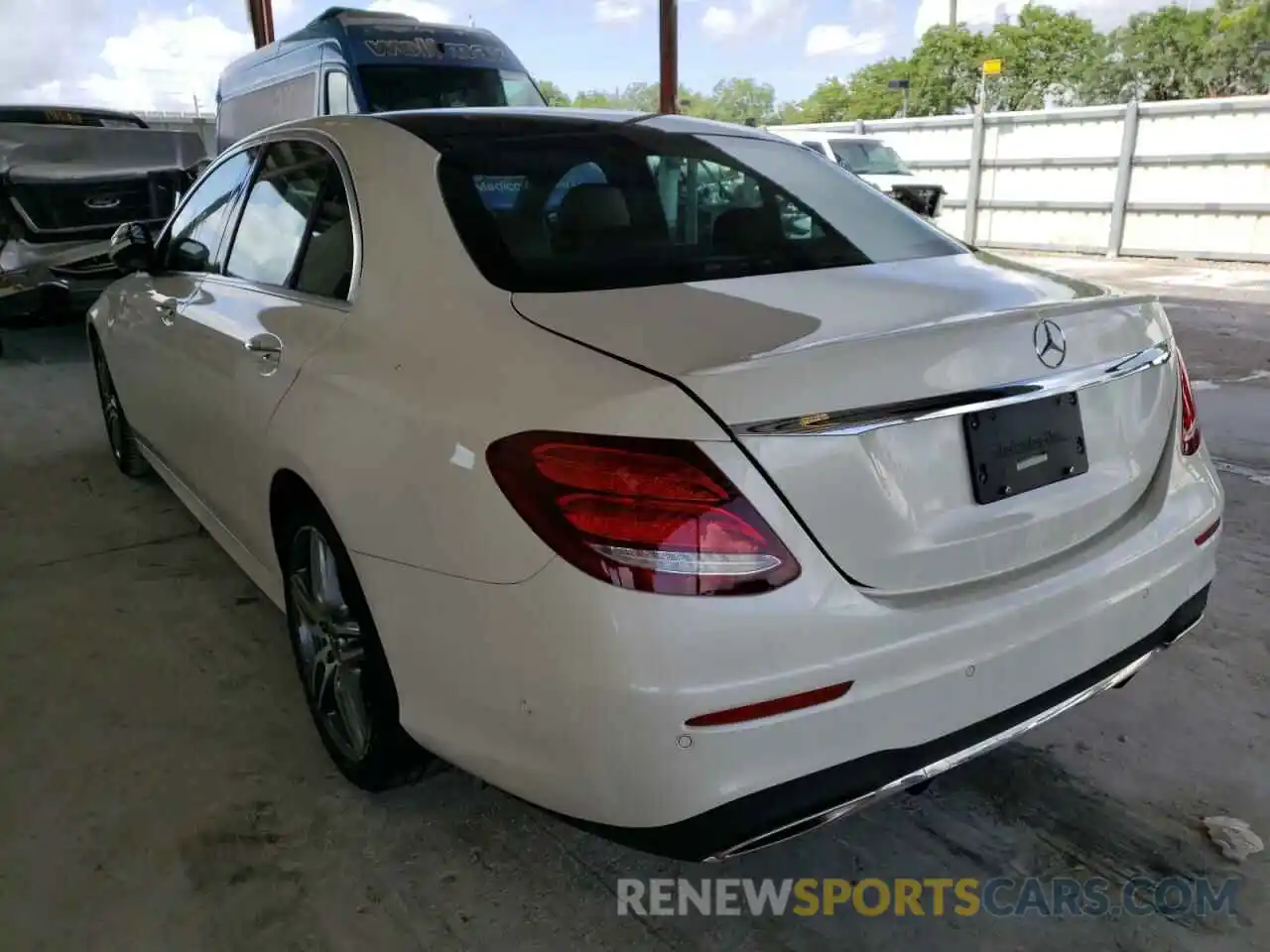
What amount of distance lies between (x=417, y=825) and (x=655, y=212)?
1419 mm

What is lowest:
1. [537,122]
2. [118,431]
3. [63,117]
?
[118,431]

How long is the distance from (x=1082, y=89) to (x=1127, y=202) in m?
27.0

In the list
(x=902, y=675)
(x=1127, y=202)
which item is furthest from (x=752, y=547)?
(x=1127, y=202)

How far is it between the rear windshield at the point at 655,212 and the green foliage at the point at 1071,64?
87.4ft

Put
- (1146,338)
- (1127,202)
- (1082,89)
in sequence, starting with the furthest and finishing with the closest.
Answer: (1082,89), (1127,202), (1146,338)

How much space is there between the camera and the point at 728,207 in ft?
7.48

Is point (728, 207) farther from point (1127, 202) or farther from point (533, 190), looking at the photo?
point (1127, 202)

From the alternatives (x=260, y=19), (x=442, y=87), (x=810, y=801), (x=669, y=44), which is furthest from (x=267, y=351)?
(x=260, y=19)

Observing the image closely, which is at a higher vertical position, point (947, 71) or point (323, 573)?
point (947, 71)

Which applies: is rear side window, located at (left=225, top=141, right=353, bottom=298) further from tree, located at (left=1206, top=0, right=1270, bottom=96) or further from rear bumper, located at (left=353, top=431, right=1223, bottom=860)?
tree, located at (left=1206, top=0, right=1270, bottom=96)

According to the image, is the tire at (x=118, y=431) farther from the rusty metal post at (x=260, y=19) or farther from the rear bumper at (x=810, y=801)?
the rusty metal post at (x=260, y=19)

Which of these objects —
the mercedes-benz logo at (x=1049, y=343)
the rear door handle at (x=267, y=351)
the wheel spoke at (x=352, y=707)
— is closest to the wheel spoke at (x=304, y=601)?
the wheel spoke at (x=352, y=707)

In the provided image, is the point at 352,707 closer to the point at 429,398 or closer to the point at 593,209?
the point at 429,398

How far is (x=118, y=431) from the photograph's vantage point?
4.40m
